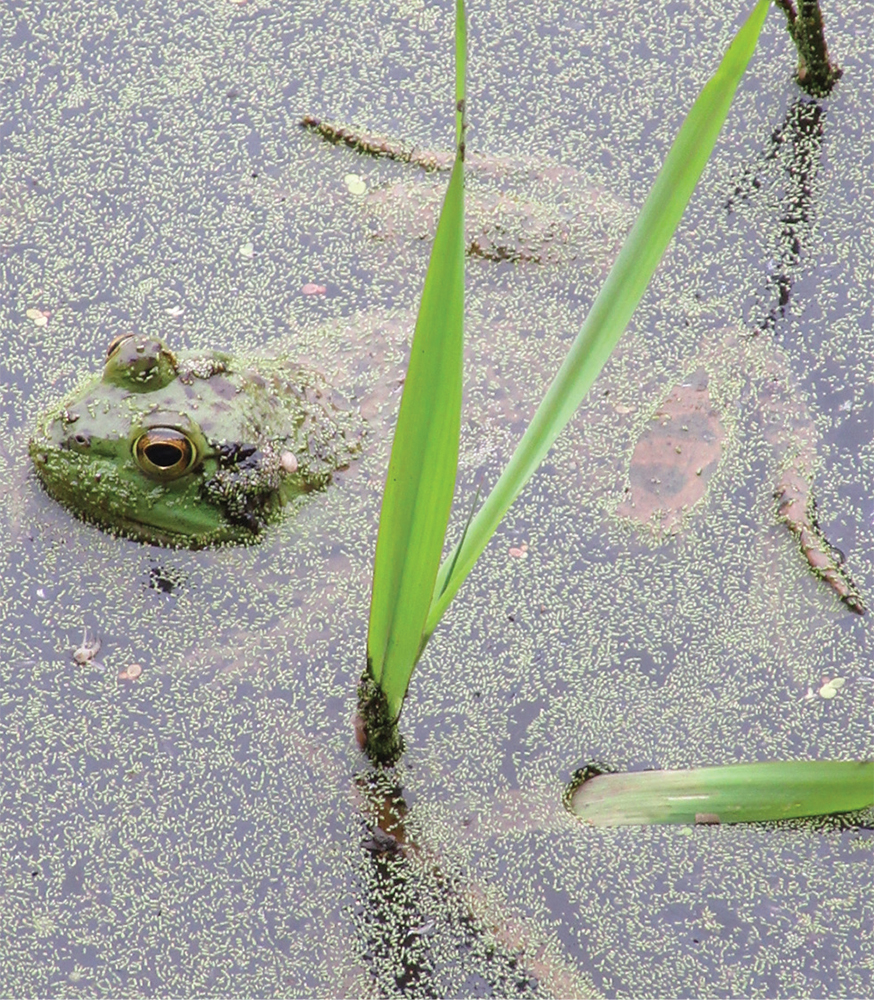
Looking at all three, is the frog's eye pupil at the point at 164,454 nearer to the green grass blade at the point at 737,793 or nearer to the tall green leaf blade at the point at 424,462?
the tall green leaf blade at the point at 424,462

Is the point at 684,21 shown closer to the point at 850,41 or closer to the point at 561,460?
the point at 850,41

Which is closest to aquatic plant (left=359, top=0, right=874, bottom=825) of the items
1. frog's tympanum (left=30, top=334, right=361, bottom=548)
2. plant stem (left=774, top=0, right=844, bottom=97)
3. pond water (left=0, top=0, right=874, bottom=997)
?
pond water (left=0, top=0, right=874, bottom=997)

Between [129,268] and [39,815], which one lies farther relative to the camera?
[129,268]

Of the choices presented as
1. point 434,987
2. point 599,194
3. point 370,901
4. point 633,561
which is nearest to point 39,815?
point 370,901

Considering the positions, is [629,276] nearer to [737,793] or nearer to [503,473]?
[503,473]

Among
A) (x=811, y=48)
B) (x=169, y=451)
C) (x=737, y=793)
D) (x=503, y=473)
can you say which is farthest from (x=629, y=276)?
(x=811, y=48)

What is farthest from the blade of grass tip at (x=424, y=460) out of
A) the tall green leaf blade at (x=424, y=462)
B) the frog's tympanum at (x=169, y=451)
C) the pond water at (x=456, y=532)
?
the frog's tympanum at (x=169, y=451)

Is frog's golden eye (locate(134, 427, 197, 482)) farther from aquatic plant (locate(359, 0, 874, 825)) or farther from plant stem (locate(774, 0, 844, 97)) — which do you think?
plant stem (locate(774, 0, 844, 97))
